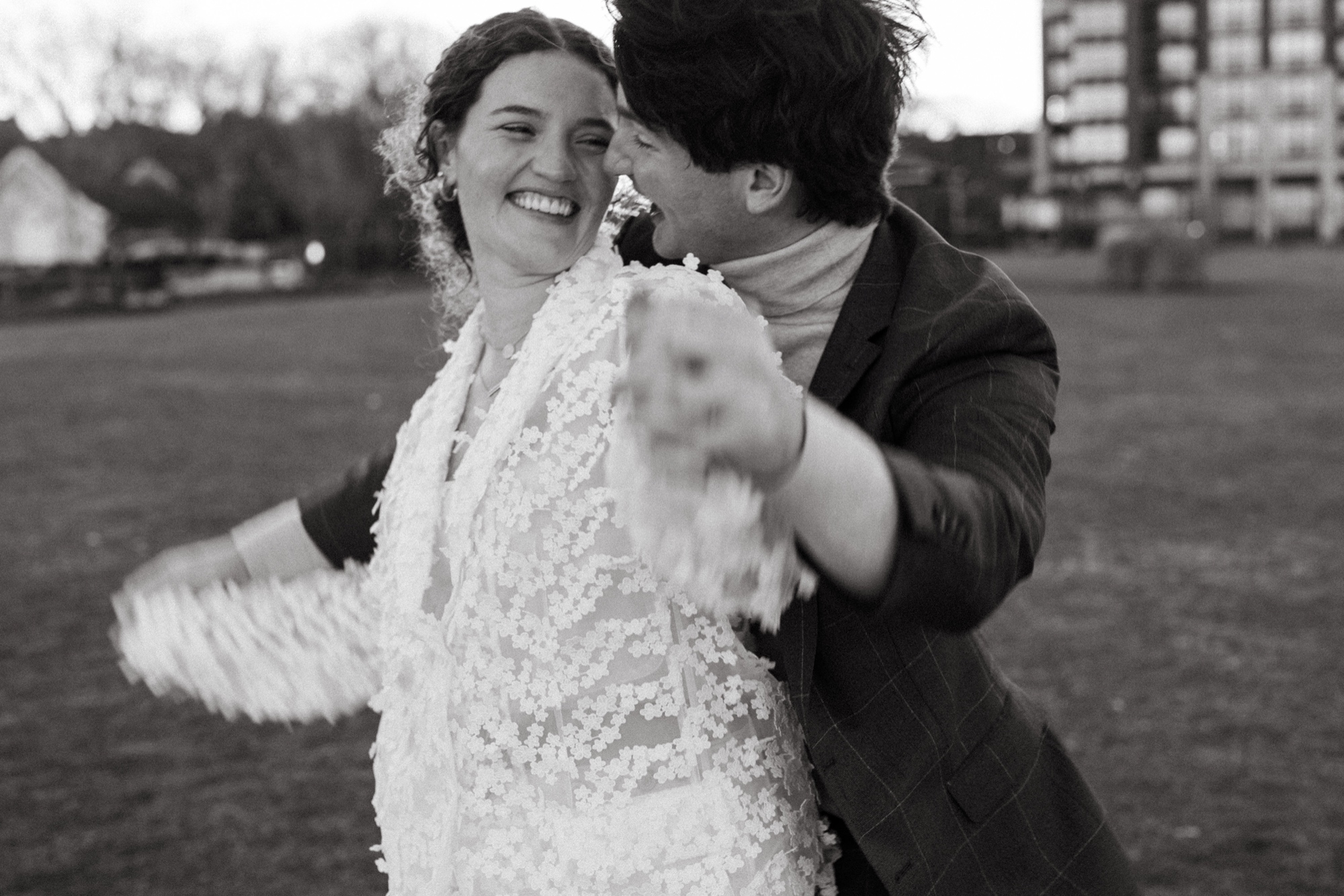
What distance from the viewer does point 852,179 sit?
1866 millimetres

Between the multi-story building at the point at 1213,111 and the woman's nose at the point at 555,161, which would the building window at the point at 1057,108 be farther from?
the woman's nose at the point at 555,161

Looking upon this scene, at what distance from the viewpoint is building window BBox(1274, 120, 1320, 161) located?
10144 centimetres

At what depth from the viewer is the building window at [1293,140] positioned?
10144cm

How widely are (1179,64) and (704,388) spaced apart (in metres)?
112

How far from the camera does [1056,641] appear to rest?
702cm

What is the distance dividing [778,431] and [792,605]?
2.35 ft

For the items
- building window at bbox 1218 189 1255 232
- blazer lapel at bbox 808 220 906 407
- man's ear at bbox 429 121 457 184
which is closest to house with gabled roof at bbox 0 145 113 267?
man's ear at bbox 429 121 457 184

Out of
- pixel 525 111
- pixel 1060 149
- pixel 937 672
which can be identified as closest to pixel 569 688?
pixel 937 672

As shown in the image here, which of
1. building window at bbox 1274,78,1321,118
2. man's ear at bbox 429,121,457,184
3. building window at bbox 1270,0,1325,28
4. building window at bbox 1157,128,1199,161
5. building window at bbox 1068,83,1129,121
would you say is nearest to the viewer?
man's ear at bbox 429,121,457,184

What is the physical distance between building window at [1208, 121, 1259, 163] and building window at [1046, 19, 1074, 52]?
45.5 feet

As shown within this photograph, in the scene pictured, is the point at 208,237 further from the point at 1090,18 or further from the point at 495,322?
the point at 495,322

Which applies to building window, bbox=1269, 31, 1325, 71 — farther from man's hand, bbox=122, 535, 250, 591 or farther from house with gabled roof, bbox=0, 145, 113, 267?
man's hand, bbox=122, 535, 250, 591

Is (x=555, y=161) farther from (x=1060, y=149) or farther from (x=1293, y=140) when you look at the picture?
(x=1060, y=149)

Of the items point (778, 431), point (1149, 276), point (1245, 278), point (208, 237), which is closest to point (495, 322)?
point (778, 431)
